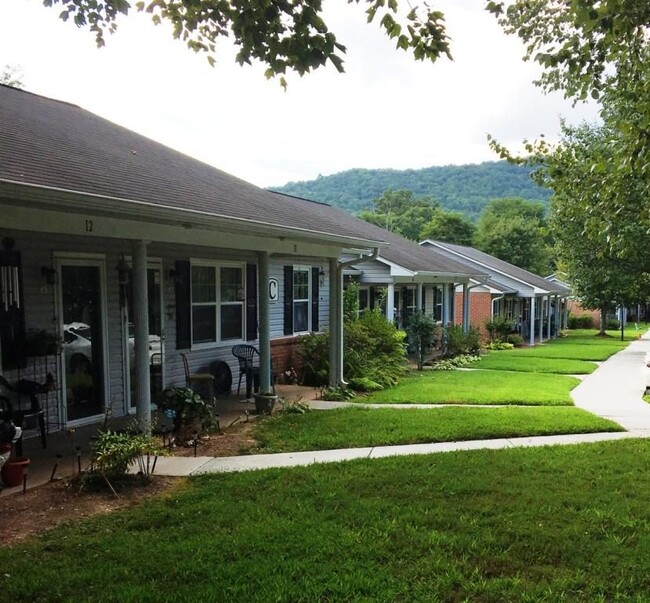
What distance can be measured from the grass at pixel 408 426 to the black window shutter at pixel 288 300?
3.85 m

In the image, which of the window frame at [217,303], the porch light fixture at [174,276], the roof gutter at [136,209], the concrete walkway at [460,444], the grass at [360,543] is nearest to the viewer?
the grass at [360,543]

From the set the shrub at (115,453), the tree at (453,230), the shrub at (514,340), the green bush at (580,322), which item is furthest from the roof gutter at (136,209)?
the tree at (453,230)

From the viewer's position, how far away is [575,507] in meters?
5.10

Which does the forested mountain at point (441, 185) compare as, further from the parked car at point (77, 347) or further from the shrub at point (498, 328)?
the parked car at point (77, 347)

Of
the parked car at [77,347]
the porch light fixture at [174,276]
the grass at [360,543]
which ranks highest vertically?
the porch light fixture at [174,276]

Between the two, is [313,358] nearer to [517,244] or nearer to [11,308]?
[11,308]

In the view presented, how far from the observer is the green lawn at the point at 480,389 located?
10.5 metres

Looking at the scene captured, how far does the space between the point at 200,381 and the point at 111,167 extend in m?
3.57

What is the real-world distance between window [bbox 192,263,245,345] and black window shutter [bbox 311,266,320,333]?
9.38 feet

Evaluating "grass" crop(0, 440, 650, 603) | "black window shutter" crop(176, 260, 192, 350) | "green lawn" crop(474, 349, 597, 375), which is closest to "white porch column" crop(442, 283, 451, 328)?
"green lawn" crop(474, 349, 597, 375)

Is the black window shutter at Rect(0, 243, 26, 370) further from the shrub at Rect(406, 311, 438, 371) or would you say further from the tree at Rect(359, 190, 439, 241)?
the tree at Rect(359, 190, 439, 241)

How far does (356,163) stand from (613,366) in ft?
263

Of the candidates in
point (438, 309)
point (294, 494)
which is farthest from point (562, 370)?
point (294, 494)

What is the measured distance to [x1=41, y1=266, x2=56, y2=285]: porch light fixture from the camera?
7332 mm
